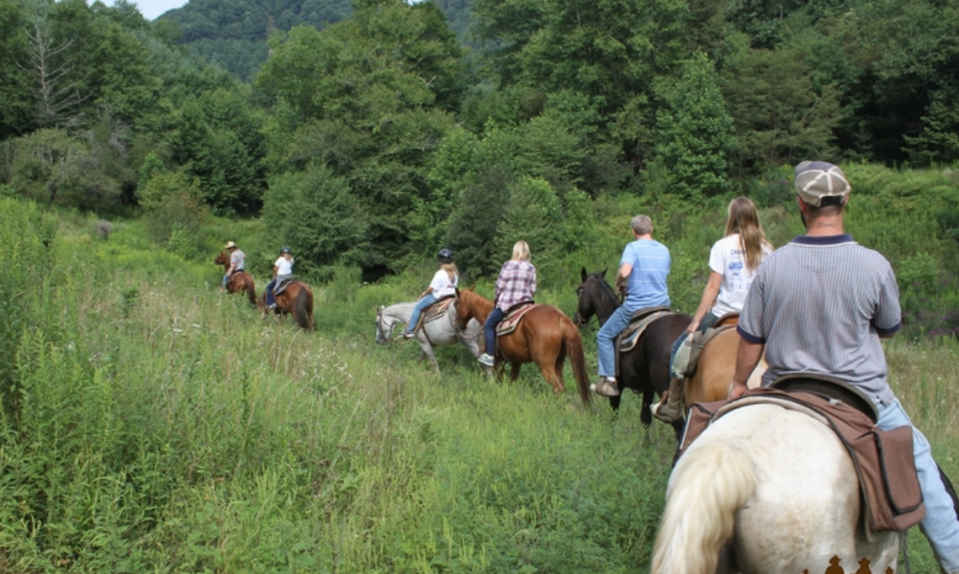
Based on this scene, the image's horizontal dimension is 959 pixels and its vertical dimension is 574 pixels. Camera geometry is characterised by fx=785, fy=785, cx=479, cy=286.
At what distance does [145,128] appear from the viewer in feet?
186

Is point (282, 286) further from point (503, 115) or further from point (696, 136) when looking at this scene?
point (503, 115)

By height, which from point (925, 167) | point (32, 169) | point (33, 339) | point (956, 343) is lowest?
point (956, 343)

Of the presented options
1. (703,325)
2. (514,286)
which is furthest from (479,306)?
(703,325)

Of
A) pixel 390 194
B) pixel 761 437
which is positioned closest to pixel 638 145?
pixel 390 194

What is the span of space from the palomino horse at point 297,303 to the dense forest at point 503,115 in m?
9.61

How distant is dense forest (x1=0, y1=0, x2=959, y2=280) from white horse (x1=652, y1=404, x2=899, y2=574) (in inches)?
922

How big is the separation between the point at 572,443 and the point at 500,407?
8.04ft

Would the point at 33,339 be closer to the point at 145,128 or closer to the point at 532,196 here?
the point at 532,196

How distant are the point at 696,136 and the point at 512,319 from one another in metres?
26.5

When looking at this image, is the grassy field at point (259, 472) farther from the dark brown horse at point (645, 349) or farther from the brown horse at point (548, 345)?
the brown horse at point (548, 345)

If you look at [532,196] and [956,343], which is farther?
→ [532,196]

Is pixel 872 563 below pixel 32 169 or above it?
below

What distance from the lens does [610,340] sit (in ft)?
29.8

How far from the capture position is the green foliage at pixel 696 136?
34.4 metres
